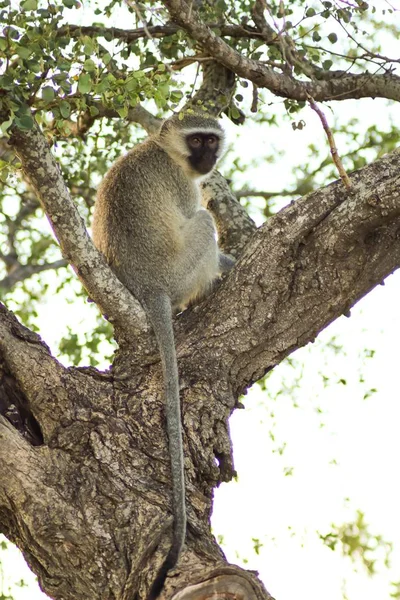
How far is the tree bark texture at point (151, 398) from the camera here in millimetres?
3971

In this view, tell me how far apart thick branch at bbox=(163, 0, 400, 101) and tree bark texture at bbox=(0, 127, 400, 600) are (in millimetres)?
855

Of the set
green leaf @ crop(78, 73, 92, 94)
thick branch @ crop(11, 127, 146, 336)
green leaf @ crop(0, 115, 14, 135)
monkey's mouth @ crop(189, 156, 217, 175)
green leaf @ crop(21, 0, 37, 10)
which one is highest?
monkey's mouth @ crop(189, 156, 217, 175)

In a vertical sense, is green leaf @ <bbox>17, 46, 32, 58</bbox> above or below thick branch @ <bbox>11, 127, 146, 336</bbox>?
above

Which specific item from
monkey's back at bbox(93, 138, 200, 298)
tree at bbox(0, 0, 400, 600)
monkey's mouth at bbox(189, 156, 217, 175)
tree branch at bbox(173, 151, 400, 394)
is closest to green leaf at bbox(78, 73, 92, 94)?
tree at bbox(0, 0, 400, 600)

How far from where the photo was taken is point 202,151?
6.75 m

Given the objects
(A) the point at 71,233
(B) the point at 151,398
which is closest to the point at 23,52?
(A) the point at 71,233

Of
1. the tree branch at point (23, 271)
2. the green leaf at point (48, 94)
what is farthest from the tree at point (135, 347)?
the tree branch at point (23, 271)

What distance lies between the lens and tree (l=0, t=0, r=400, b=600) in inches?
157

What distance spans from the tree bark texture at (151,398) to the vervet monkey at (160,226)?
44 cm

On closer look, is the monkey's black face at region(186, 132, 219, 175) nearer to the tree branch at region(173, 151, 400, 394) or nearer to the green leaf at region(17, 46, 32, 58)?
the tree branch at region(173, 151, 400, 394)

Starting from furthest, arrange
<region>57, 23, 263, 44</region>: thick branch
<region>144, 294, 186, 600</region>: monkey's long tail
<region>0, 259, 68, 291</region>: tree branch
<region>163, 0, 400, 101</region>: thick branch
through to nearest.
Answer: <region>0, 259, 68, 291</region>: tree branch → <region>57, 23, 263, 44</region>: thick branch → <region>163, 0, 400, 101</region>: thick branch → <region>144, 294, 186, 600</region>: monkey's long tail

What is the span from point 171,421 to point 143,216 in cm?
190

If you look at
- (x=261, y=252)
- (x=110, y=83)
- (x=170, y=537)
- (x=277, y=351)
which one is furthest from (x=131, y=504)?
(x=110, y=83)

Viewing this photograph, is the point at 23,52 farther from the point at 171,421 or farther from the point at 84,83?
the point at 171,421
